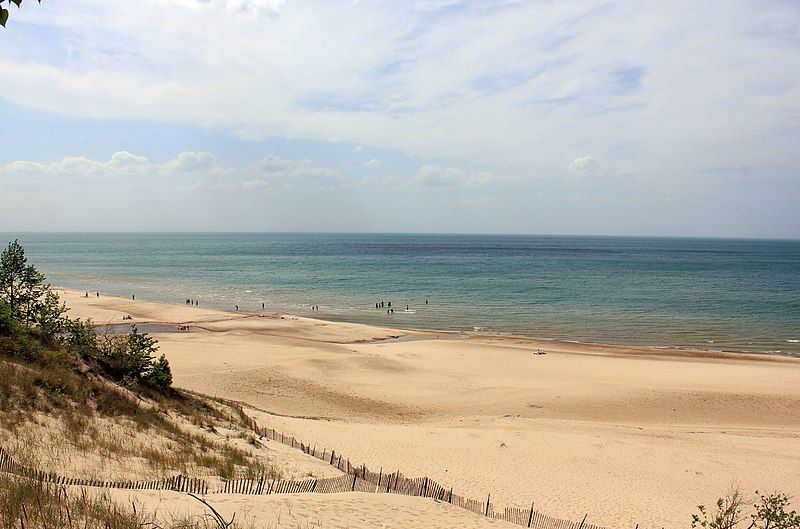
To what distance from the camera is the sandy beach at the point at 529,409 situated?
16922 millimetres

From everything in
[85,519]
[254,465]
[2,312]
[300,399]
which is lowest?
[300,399]

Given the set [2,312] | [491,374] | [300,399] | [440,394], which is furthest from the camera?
[491,374]

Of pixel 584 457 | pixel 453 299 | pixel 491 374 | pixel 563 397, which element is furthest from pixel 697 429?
pixel 453 299

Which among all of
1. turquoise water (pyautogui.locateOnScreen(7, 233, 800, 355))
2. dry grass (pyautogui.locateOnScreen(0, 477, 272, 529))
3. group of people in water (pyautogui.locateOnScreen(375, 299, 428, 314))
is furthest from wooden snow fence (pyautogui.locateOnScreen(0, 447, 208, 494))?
group of people in water (pyautogui.locateOnScreen(375, 299, 428, 314))

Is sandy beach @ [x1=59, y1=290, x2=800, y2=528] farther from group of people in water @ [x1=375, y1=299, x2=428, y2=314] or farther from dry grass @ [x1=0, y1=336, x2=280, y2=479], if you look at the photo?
group of people in water @ [x1=375, y1=299, x2=428, y2=314]

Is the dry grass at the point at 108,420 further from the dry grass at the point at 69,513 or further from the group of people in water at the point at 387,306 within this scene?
the group of people in water at the point at 387,306

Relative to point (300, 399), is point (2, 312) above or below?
above

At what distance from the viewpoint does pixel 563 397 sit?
28109mm

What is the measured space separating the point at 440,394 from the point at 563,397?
6741mm

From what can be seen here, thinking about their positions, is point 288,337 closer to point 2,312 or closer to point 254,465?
point 2,312

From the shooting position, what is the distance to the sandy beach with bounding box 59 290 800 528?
16.9 metres

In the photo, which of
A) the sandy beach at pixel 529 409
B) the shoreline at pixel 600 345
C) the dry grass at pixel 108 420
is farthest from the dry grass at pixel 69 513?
the shoreline at pixel 600 345

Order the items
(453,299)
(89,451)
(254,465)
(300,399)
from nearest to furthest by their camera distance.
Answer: (89,451) < (254,465) < (300,399) < (453,299)

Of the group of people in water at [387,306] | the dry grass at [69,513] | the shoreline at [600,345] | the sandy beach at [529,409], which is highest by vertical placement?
the dry grass at [69,513]
